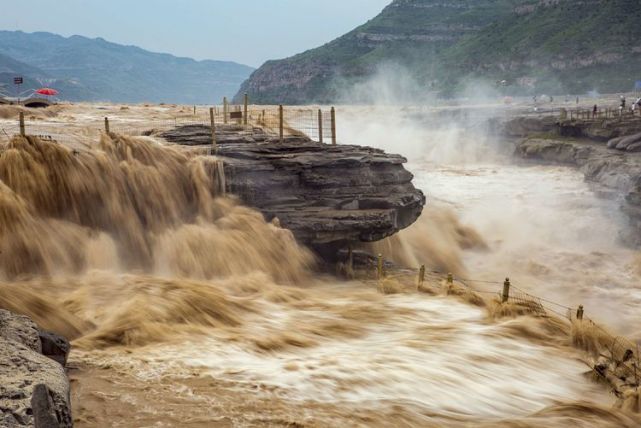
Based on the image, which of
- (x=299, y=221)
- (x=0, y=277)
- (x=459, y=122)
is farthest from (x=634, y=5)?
(x=0, y=277)

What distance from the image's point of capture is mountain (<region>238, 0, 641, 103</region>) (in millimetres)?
97938

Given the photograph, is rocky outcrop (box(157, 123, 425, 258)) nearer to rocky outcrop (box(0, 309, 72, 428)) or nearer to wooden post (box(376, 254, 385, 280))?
wooden post (box(376, 254, 385, 280))

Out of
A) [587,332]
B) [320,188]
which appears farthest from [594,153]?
[587,332]

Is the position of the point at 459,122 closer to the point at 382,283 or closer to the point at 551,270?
the point at 551,270

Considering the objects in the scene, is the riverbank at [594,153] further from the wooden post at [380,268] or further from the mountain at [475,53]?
the mountain at [475,53]

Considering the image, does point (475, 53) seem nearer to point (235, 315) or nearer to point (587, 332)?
point (587, 332)

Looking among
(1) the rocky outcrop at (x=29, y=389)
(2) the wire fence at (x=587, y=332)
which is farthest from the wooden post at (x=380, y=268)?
(1) the rocky outcrop at (x=29, y=389)

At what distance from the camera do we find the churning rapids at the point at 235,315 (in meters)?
8.34

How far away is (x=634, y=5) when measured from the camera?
97938 mm

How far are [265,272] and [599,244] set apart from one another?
49.2 feet

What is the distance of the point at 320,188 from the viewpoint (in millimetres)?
17922

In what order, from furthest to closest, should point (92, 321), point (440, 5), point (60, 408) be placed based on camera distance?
point (440, 5) → point (92, 321) → point (60, 408)

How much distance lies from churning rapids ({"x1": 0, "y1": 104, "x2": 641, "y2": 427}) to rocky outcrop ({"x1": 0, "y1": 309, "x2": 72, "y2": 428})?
3.72 feet

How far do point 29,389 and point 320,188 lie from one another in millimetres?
12869
